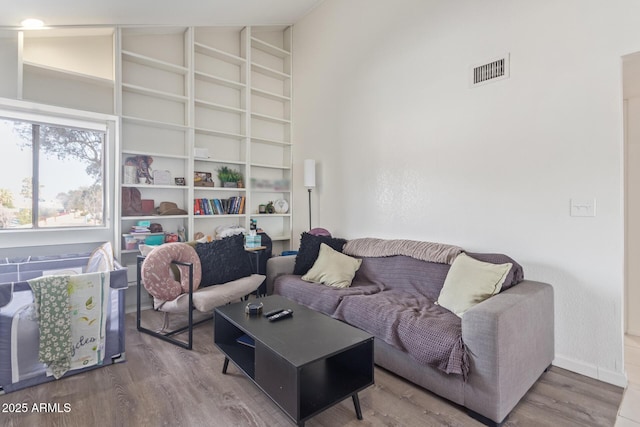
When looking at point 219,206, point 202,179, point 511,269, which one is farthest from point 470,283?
point 202,179

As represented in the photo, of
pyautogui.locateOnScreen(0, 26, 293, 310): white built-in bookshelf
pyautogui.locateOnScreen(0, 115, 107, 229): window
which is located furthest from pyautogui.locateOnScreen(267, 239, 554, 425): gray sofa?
pyautogui.locateOnScreen(0, 115, 107, 229): window

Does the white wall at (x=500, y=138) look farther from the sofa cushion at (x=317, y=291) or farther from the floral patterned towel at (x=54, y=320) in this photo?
the floral patterned towel at (x=54, y=320)

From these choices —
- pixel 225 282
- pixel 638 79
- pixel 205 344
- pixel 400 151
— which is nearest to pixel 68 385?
pixel 205 344

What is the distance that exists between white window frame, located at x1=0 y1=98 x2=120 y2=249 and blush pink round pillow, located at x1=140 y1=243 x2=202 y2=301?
995mm

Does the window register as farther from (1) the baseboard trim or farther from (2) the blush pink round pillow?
(1) the baseboard trim

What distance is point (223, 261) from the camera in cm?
279

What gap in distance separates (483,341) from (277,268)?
199 cm

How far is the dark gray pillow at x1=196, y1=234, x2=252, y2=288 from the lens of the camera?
8.86 ft

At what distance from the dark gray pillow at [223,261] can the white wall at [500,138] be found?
1231 mm

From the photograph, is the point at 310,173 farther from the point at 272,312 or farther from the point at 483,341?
the point at 483,341

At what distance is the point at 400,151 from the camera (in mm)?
3039

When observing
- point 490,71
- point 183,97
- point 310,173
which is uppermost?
point 183,97

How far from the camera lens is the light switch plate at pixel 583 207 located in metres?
1.96

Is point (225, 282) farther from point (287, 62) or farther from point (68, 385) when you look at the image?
point (287, 62)
